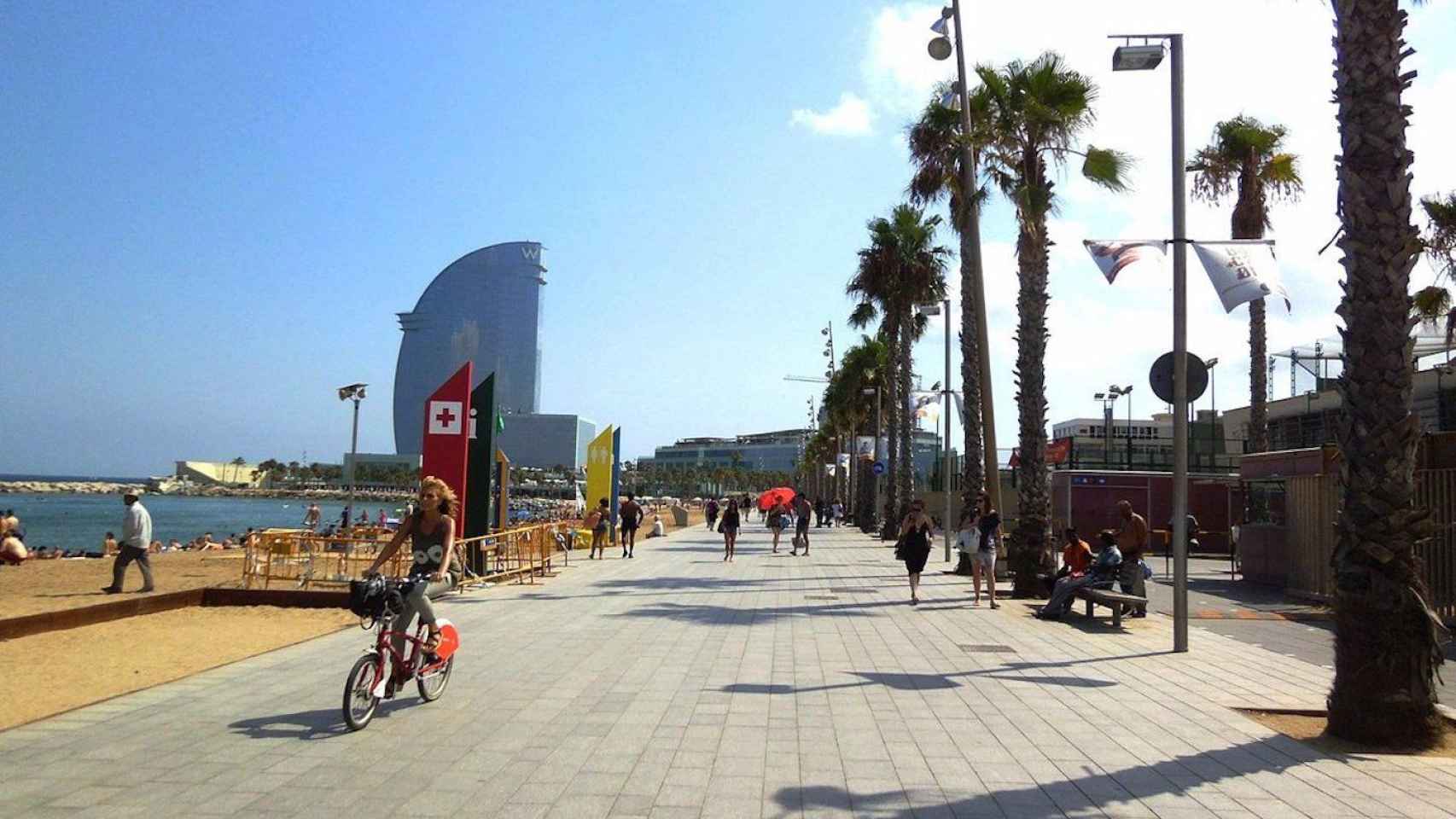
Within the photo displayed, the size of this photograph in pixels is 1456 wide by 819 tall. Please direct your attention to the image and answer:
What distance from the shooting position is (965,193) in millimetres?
18469

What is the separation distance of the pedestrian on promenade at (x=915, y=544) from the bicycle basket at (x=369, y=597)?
933 cm

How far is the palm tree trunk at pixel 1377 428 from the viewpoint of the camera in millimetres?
6512

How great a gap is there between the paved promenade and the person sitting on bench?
1.92 m

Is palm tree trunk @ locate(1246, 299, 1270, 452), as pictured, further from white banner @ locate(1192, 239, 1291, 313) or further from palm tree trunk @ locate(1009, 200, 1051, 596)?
white banner @ locate(1192, 239, 1291, 313)

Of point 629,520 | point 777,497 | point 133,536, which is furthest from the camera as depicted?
point 777,497

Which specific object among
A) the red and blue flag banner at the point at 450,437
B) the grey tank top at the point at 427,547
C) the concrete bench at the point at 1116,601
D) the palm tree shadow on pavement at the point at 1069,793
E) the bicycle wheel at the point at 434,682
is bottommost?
the palm tree shadow on pavement at the point at 1069,793

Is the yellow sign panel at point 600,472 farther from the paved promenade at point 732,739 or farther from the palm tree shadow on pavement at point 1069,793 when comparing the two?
the palm tree shadow on pavement at point 1069,793

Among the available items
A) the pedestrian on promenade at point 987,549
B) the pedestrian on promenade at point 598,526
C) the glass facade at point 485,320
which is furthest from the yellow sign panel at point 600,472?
the glass facade at point 485,320

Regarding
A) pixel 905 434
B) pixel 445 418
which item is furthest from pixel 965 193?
pixel 905 434

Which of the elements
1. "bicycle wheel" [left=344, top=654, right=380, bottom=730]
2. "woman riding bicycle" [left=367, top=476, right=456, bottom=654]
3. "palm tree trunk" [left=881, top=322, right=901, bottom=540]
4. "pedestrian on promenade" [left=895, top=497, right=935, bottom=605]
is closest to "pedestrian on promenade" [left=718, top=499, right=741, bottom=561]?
"pedestrian on promenade" [left=895, top=497, right=935, bottom=605]

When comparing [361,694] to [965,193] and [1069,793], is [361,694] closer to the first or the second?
[1069,793]

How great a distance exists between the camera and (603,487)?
30.7 metres

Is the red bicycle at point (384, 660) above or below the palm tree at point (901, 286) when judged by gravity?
below

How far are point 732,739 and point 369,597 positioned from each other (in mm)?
2488
